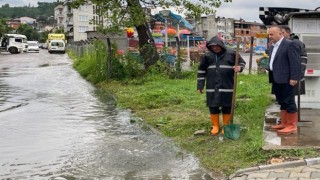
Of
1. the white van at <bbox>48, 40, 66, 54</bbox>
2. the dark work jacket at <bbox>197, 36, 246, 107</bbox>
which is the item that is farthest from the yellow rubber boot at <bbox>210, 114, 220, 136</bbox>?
the white van at <bbox>48, 40, 66, 54</bbox>

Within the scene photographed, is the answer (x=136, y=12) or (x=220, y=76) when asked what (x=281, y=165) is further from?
(x=136, y=12)

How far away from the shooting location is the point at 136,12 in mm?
17344

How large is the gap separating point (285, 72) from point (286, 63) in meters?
0.14

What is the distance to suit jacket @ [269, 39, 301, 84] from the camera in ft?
23.1

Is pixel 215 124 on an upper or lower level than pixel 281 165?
upper

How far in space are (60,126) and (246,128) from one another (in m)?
3.91

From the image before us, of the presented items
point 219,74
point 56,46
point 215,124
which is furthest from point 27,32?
point 219,74

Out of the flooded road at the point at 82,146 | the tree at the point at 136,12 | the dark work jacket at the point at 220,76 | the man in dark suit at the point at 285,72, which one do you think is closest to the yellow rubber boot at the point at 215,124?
the dark work jacket at the point at 220,76

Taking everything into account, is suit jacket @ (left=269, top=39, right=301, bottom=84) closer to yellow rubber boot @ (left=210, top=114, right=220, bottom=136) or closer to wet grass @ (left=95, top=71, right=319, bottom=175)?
wet grass @ (left=95, top=71, right=319, bottom=175)

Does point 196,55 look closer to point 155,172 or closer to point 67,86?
point 67,86

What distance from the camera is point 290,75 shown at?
7.11 metres

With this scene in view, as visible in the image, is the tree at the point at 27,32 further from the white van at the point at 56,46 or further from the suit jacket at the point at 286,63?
the suit jacket at the point at 286,63

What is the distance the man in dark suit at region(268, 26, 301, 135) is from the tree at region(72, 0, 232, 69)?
10444 mm

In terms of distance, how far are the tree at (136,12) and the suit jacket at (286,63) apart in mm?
10576
